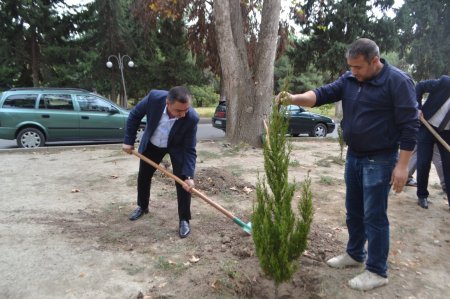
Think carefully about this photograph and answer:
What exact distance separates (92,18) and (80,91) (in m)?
13.7

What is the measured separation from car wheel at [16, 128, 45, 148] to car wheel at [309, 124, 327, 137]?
9579 millimetres

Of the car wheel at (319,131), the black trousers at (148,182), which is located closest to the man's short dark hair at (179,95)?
the black trousers at (148,182)

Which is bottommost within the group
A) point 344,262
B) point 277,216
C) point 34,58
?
point 344,262

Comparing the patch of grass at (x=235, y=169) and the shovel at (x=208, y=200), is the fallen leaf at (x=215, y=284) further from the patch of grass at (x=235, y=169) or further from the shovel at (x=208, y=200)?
the patch of grass at (x=235, y=169)

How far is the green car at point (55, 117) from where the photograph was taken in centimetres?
1004

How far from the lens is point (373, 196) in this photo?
2930mm

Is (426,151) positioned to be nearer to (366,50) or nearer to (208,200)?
(366,50)

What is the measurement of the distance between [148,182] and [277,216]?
225 centimetres

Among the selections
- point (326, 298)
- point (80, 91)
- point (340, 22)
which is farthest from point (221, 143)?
point (340, 22)

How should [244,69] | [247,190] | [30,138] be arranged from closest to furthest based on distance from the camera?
[247,190] → [244,69] → [30,138]

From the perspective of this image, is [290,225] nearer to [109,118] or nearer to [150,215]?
[150,215]

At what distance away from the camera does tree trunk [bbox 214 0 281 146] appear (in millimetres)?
9547

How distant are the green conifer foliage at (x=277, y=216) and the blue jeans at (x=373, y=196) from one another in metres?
0.58

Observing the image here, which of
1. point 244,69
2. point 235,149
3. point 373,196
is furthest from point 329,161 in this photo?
point 373,196
